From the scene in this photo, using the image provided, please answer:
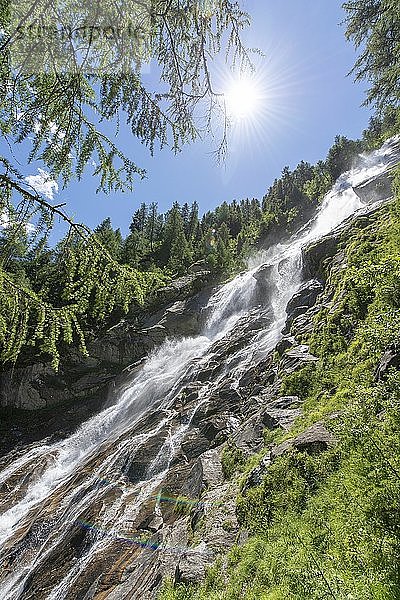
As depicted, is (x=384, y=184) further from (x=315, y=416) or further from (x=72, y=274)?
(x=72, y=274)

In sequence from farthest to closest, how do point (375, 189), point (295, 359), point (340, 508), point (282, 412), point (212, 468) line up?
point (375, 189) → point (295, 359) → point (282, 412) → point (212, 468) → point (340, 508)

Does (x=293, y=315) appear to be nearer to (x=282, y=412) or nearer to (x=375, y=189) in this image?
(x=282, y=412)

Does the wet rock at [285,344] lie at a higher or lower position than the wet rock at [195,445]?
higher

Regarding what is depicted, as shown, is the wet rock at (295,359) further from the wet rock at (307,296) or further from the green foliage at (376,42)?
the green foliage at (376,42)

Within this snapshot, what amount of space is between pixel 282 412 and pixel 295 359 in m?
2.66

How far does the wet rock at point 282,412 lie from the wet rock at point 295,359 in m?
1.39

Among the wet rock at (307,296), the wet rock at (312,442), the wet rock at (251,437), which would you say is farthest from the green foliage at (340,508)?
the wet rock at (307,296)

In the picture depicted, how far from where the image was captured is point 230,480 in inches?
381

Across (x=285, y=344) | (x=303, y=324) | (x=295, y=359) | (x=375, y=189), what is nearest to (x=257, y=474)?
(x=295, y=359)

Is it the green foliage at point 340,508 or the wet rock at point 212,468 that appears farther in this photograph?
the wet rock at point 212,468

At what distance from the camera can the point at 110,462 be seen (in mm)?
14562

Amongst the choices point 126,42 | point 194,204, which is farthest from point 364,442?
point 194,204

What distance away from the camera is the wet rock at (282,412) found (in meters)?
10.3

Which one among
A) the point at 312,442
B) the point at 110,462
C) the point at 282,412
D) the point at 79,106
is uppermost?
the point at 79,106
